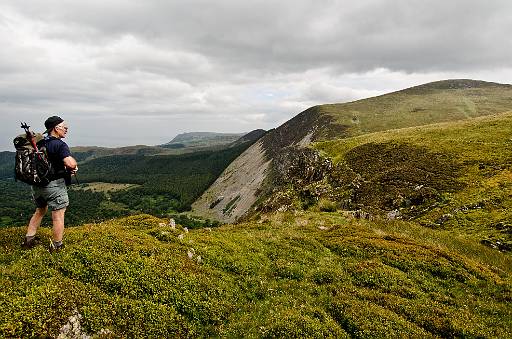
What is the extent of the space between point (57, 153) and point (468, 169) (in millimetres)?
51751

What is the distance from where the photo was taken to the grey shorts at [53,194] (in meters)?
14.0

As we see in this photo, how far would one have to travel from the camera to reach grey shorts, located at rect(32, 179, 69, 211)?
1402cm

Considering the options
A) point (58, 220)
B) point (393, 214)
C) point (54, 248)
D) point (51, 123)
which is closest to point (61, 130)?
point (51, 123)

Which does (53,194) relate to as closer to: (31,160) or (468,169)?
(31,160)

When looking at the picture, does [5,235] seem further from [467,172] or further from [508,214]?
[467,172]

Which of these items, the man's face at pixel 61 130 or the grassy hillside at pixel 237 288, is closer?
the grassy hillside at pixel 237 288

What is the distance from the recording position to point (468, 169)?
1934 inches

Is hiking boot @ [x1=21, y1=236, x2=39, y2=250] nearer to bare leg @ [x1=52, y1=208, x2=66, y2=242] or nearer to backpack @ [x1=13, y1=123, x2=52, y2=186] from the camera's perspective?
bare leg @ [x1=52, y1=208, x2=66, y2=242]

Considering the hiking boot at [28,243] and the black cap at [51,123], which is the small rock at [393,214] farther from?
the black cap at [51,123]

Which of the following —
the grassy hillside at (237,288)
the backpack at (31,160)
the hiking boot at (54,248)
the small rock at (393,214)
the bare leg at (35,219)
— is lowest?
the small rock at (393,214)

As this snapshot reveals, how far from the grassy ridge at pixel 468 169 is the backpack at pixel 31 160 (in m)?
32.0

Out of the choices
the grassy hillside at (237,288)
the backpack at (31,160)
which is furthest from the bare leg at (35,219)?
the backpack at (31,160)

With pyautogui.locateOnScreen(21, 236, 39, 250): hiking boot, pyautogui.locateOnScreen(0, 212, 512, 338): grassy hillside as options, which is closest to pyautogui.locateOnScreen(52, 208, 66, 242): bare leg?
pyautogui.locateOnScreen(0, 212, 512, 338): grassy hillside

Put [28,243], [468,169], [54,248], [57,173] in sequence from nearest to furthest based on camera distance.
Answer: [57,173] → [54,248] → [28,243] → [468,169]
